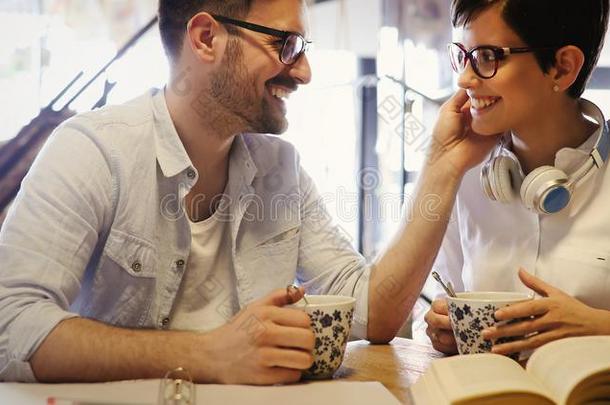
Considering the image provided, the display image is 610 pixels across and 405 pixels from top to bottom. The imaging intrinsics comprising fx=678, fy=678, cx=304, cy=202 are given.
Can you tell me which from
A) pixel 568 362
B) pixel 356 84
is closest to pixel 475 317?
pixel 568 362

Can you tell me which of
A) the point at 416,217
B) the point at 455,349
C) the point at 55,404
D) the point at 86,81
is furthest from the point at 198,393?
the point at 86,81

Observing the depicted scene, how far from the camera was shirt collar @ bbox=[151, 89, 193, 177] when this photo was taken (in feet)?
4.38

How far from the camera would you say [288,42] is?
1.43 meters

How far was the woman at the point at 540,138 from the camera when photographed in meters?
1.25

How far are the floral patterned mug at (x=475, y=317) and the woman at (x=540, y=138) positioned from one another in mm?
146

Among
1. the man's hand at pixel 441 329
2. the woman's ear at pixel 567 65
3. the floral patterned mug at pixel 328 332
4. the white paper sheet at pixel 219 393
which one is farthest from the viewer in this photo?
the woman's ear at pixel 567 65

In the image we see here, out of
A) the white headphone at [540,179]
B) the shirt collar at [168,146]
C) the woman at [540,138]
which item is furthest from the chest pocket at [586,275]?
the shirt collar at [168,146]

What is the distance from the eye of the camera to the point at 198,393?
0.90 metres

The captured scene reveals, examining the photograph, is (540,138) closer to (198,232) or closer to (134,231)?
(198,232)

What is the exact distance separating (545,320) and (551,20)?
58cm

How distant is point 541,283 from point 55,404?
2.44 feet

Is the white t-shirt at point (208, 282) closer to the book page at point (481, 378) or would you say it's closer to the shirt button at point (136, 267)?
the shirt button at point (136, 267)

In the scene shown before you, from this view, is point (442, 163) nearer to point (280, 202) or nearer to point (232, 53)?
point (280, 202)

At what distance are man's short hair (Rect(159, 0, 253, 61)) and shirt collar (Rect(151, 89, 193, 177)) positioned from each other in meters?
0.20
